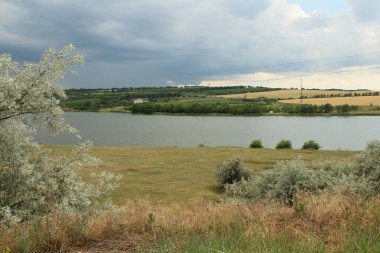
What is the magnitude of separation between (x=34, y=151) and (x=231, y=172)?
1646 cm

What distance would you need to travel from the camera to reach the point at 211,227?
18.7ft

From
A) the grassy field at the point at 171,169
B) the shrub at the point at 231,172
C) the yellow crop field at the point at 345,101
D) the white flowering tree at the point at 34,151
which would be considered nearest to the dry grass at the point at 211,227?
the white flowering tree at the point at 34,151

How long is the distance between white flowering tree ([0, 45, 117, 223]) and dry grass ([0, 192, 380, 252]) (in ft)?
5.67

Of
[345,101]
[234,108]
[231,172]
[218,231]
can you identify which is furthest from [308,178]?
[345,101]

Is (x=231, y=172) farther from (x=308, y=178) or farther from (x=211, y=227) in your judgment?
(x=211, y=227)

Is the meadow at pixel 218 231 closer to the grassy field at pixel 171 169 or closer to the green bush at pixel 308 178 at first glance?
the green bush at pixel 308 178

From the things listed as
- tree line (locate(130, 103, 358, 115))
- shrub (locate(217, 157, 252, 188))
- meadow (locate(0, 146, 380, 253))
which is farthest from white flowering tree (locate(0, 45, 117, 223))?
tree line (locate(130, 103, 358, 115))

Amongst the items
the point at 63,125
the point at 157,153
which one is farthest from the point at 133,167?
the point at 63,125

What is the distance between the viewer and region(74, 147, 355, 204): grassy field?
846 inches

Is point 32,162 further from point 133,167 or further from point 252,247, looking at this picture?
point 133,167

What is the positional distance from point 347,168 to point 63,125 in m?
13.2

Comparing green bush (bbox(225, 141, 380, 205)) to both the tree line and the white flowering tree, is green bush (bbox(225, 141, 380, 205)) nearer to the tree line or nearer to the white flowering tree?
the white flowering tree

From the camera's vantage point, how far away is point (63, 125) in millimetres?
8680

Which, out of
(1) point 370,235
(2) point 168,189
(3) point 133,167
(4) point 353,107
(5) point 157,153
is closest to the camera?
(1) point 370,235
